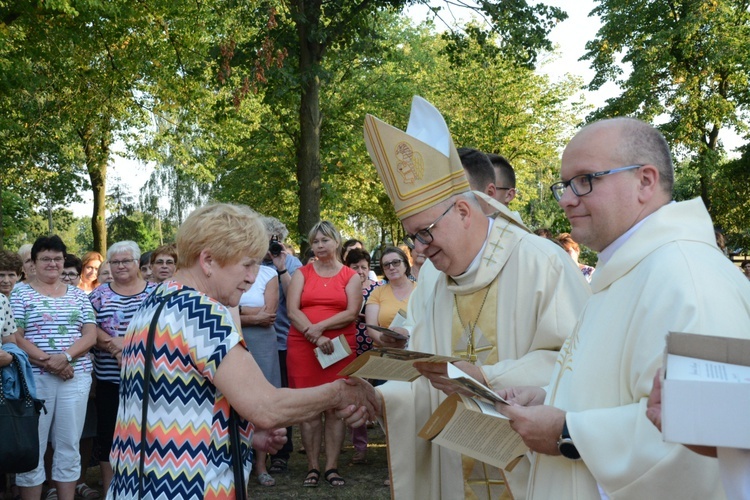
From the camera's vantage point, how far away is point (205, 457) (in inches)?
113

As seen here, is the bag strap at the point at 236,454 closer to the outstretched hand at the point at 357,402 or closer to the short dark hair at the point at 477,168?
the outstretched hand at the point at 357,402

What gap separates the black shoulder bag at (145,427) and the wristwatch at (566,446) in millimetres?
1189

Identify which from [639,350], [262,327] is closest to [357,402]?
[639,350]

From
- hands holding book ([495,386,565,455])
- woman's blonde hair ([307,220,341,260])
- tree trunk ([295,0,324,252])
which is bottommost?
hands holding book ([495,386,565,455])

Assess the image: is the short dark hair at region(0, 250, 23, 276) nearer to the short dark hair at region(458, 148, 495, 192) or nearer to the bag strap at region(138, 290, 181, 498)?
the short dark hair at region(458, 148, 495, 192)

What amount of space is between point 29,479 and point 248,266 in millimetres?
4098

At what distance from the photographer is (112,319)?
22.7 ft

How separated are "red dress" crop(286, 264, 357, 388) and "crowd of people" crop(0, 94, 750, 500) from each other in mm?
2743

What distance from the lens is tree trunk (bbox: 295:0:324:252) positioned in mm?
13570

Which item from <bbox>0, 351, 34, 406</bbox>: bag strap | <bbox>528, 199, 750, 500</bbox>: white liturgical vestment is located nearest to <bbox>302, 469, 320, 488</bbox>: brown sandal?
<bbox>0, 351, 34, 406</bbox>: bag strap

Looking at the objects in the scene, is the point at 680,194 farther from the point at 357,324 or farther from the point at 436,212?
the point at 436,212

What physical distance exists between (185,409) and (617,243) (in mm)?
1567


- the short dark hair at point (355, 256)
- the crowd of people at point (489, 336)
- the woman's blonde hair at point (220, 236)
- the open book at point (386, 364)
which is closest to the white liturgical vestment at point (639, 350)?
the crowd of people at point (489, 336)

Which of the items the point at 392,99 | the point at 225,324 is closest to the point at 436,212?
the point at 225,324
